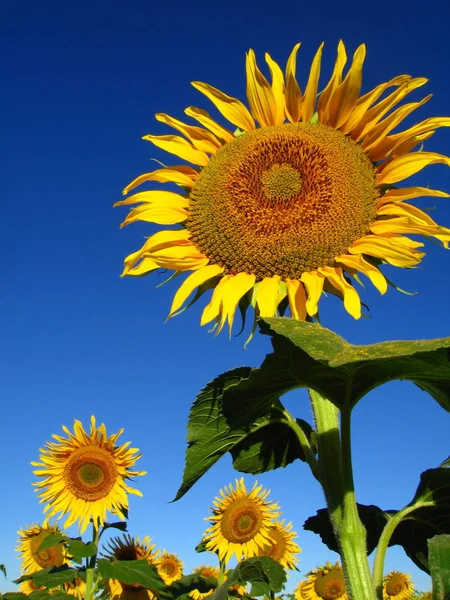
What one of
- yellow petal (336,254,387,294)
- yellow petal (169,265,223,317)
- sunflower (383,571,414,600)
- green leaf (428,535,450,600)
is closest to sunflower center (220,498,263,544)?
sunflower (383,571,414,600)

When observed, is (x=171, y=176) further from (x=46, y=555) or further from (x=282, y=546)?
(x=46, y=555)

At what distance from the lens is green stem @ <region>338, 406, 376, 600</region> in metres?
2.87

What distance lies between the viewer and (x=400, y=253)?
3.66 m

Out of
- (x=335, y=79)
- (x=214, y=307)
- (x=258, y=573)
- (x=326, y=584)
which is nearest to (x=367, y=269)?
(x=214, y=307)

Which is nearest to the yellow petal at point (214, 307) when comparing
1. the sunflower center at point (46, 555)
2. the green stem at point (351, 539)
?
the green stem at point (351, 539)

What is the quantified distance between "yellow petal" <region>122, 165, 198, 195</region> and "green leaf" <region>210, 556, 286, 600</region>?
93.7 inches

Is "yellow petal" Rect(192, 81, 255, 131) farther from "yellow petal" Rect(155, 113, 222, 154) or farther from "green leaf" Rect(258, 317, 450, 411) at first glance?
"green leaf" Rect(258, 317, 450, 411)

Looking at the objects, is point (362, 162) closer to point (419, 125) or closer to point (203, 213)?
point (419, 125)

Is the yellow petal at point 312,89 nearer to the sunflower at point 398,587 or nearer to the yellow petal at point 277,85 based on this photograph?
the yellow petal at point 277,85

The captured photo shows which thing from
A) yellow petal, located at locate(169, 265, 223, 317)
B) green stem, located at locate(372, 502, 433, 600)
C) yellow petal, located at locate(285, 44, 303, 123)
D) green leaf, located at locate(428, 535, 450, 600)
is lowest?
green leaf, located at locate(428, 535, 450, 600)

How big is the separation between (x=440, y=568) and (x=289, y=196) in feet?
7.97

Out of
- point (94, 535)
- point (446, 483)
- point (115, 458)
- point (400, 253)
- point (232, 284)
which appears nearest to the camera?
point (446, 483)

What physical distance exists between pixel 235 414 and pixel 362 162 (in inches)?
75.4

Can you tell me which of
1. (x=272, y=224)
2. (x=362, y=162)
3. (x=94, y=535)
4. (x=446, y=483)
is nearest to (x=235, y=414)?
(x=446, y=483)
